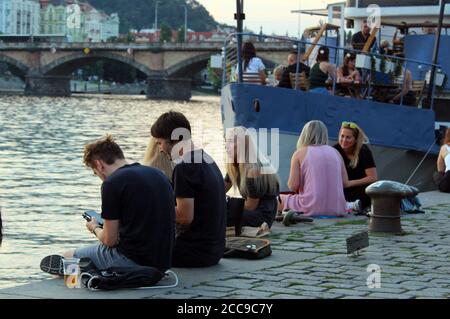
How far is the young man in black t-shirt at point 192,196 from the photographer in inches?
275

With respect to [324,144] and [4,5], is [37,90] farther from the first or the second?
[324,144]

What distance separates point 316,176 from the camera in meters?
10.3

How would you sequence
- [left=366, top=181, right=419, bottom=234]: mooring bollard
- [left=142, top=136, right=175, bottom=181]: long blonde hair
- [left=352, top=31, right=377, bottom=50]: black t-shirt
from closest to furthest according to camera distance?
[left=142, top=136, right=175, bottom=181]: long blonde hair < [left=366, top=181, right=419, bottom=234]: mooring bollard < [left=352, top=31, right=377, bottom=50]: black t-shirt

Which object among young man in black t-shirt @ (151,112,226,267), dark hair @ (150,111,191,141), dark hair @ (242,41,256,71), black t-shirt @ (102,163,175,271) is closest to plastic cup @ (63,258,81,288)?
black t-shirt @ (102,163,175,271)

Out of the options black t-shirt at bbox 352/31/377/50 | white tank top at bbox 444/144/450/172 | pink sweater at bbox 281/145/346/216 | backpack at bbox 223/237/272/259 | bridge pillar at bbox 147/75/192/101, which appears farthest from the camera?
bridge pillar at bbox 147/75/192/101

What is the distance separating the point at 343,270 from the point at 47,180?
619 inches

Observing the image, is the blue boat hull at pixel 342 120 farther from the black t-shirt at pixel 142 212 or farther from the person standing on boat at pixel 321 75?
the black t-shirt at pixel 142 212

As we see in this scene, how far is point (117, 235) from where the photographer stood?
21.7ft

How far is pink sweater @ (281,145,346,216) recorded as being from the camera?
10195mm

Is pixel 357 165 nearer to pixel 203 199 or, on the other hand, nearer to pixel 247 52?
pixel 203 199

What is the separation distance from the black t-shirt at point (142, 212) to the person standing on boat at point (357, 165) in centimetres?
462

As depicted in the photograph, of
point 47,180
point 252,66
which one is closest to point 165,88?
point 47,180

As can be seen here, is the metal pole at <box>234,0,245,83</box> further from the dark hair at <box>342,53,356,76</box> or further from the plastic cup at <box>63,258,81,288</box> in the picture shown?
the plastic cup at <box>63,258,81,288</box>

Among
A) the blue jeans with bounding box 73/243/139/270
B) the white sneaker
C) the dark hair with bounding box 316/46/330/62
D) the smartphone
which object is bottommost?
the white sneaker
